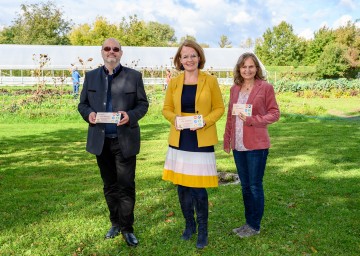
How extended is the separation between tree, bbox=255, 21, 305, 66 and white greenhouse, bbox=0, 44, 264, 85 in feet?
46.0

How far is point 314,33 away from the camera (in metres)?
54.1

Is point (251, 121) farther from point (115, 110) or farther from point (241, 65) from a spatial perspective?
point (115, 110)

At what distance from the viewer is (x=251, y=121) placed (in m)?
4.56

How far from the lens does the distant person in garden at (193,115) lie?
429 centimetres

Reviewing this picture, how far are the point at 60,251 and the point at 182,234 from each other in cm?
140

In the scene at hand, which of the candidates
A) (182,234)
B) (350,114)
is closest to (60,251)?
(182,234)

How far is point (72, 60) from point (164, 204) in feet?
118

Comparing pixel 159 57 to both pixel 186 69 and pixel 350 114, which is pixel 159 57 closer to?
→ pixel 350 114

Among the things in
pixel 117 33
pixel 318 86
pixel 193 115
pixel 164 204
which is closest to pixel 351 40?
pixel 318 86

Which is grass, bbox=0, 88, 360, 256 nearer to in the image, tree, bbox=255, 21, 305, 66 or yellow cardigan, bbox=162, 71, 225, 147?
yellow cardigan, bbox=162, 71, 225, 147

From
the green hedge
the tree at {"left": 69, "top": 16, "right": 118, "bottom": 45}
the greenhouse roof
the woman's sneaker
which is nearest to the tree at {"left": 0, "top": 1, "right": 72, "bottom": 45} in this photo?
the tree at {"left": 69, "top": 16, "right": 118, "bottom": 45}

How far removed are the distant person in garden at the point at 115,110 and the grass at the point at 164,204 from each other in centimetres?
92

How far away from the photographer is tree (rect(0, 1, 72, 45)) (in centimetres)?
6270

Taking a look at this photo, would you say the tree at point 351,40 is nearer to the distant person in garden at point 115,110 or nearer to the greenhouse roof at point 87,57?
the greenhouse roof at point 87,57
